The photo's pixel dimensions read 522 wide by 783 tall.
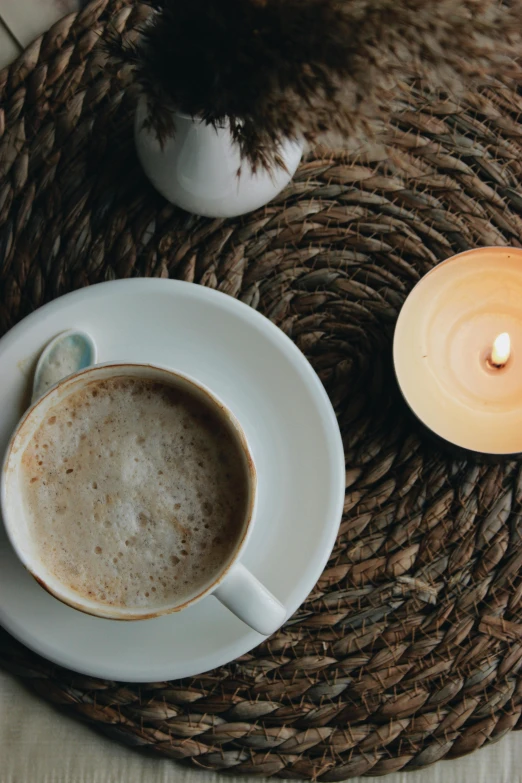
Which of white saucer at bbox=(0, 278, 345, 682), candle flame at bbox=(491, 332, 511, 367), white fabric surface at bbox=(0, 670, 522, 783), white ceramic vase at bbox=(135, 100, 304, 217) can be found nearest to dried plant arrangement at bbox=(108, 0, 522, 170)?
white ceramic vase at bbox=(135, 100, 304, 217)

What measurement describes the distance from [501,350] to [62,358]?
51 cm

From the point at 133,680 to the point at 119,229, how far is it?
527 millimetres

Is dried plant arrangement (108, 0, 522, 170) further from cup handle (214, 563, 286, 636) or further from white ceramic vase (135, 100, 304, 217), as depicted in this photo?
cup handle (214, 563, 286, 636)

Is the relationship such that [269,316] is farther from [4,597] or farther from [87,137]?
[4,597]

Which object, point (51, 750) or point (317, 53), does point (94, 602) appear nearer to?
point (51, 750)

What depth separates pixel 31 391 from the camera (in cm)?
85

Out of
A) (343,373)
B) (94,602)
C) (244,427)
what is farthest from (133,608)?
(343,373)

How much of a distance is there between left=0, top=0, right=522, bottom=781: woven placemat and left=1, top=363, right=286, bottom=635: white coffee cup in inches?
8.5

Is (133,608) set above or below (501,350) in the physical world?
above

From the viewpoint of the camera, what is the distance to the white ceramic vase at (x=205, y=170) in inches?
30.6

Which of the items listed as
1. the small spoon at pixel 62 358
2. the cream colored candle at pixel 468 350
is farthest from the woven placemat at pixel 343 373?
the small spoon at pixel 62 358

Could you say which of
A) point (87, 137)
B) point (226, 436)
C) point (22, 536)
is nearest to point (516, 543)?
point (226, 436)

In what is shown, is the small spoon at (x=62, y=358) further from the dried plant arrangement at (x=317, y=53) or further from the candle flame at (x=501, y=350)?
the candle flame at (x=501, y=350)

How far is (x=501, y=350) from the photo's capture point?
0.95 m
